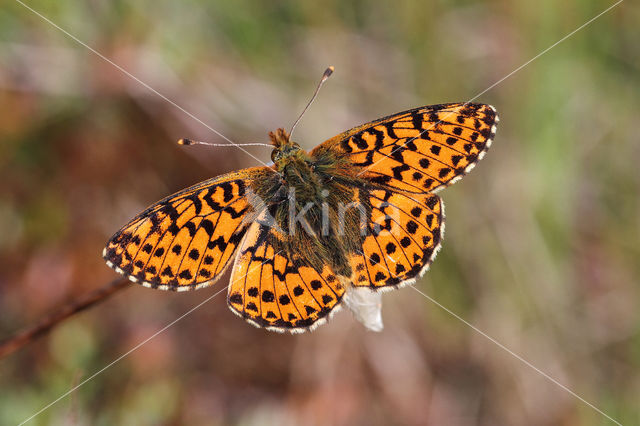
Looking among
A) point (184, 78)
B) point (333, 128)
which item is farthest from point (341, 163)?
point (184, 78)

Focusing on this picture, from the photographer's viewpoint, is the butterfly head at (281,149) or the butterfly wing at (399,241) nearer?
the butterfly wing at (399,241)

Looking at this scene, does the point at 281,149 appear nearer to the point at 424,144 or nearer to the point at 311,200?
the point at 311,200

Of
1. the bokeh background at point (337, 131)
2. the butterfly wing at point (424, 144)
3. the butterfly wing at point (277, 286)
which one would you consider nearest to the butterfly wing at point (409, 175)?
the butterfly wing at point (424, 144)

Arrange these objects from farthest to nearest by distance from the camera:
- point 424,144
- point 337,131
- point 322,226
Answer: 1. point 337,131
2. point 322,226
3. point 424,144

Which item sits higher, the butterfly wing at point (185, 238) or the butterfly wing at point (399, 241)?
the butterfly wing at point (185, 238)

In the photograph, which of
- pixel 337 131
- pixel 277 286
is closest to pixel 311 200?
pixel 277 286

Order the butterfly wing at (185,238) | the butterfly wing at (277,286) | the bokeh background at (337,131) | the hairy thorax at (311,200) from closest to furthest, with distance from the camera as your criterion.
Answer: the butterfly wing at (185,238) < the butterfly wing at (277,286) < the hairy thorax at (311,200) < the bokeh background at (337,131)

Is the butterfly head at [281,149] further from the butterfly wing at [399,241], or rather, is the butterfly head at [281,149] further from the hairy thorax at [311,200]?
the butterfly wing at [399,241]
